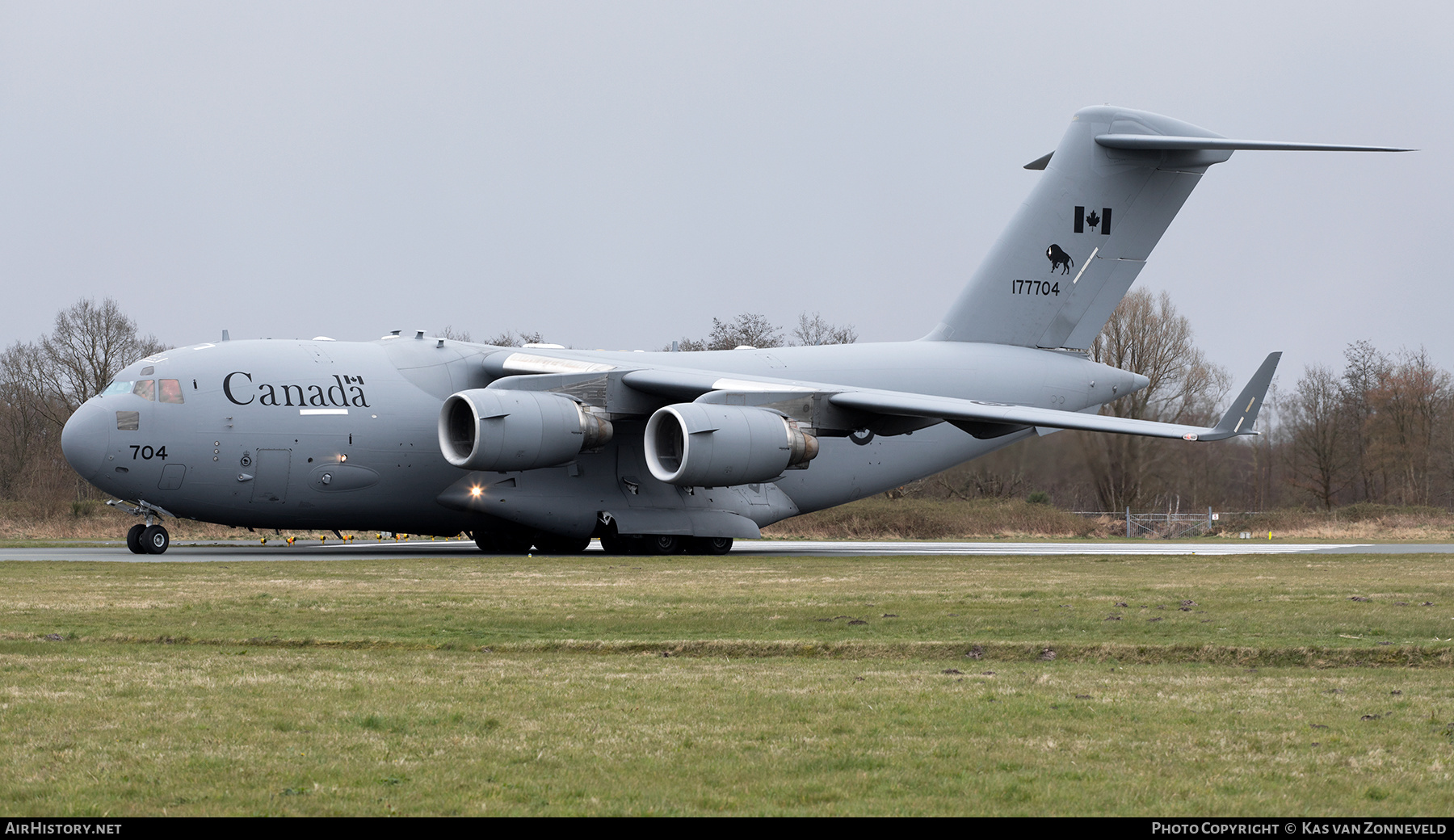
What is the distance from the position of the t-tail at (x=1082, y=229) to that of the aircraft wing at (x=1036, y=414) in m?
4.99

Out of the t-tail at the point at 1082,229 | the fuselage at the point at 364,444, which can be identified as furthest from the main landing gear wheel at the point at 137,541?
the t-tail at the point at 1082,229

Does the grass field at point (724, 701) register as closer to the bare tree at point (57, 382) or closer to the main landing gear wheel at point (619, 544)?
the main landing gear wheel at point (619, 544)

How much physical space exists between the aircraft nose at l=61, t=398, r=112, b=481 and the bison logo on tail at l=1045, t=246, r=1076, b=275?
1637 centimetres

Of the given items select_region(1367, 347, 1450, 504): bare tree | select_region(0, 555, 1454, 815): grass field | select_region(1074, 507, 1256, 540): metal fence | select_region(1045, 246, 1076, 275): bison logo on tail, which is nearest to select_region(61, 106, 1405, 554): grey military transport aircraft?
select_region(1045, 246, 1076, 275): bison logo on tail

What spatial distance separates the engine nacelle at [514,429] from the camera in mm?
19594

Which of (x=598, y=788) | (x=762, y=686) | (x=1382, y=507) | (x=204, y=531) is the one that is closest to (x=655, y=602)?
(x=762, y=686)

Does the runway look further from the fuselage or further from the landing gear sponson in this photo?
the fuselage

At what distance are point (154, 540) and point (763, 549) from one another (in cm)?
1023

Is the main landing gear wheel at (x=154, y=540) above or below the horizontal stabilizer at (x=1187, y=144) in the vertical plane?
below

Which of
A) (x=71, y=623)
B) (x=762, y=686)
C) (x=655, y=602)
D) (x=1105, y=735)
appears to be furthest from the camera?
(x=655, y=602)

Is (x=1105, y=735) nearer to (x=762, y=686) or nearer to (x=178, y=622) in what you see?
(x=762, y=686)

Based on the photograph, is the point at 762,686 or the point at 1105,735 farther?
the point at 762,686

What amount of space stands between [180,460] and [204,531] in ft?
43.9
